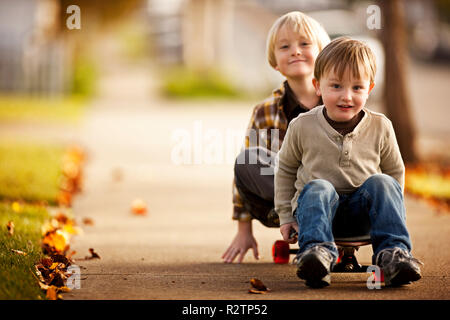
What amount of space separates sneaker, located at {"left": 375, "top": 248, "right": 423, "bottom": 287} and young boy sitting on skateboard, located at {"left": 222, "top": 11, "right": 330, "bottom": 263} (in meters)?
0.77

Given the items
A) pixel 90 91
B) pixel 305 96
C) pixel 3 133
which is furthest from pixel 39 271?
pixel 90 91

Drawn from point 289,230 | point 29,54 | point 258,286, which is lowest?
point 258,286

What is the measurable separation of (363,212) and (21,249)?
72.3 inches

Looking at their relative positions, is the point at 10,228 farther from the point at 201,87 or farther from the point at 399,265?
the point at 201,87

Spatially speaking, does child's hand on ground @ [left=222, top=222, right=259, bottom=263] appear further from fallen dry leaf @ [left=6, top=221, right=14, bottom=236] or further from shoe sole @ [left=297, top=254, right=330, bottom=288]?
fallen dry leaf @ [left=6, top=221, right=14, bottom=236]

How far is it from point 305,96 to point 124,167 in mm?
4283

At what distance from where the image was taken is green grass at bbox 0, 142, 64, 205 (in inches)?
222

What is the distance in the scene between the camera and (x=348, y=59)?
3080 millimetres

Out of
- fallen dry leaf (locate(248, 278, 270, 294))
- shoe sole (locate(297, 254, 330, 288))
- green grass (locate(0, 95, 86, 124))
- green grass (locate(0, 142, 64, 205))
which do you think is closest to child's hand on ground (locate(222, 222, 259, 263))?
fallen dry leaf (locate(248, 278, 270, 294))

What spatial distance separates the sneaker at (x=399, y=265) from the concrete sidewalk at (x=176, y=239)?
0.09m

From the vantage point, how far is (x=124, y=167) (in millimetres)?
7738

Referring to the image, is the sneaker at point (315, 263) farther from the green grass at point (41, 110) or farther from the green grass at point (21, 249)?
the green grass at point (41, 110)

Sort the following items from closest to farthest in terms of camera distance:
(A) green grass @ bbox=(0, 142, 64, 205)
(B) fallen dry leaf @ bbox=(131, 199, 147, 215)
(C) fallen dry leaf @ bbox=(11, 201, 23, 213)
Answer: (C) fallen dry leaf @ bbox=(11, 201, 23, 213)
(B) fallen dry leaf @ bbox=(131, 199, 147, 215)
(A) green grass @ bbox=(0, 142, 64, 205)

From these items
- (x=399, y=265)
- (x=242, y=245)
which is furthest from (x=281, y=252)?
(x=399, y=265)
